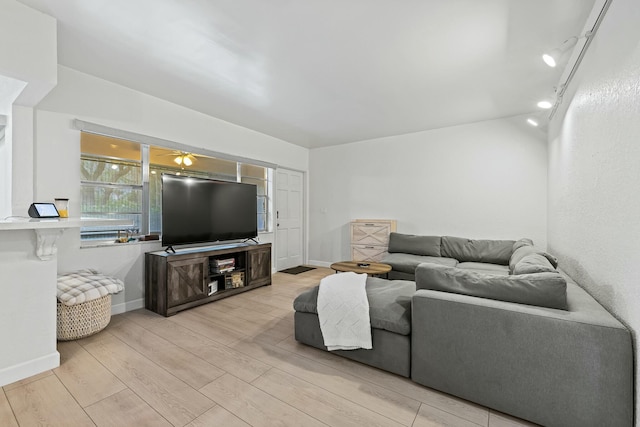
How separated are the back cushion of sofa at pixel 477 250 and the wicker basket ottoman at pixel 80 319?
4.45 meters

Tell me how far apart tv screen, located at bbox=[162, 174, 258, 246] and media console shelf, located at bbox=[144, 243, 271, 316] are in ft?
0.71

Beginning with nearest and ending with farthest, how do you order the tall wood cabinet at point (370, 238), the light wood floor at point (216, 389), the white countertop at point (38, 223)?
1. the light wood floor at point (216, 389)
2. the white countertop at point (38, 223)
3. the tall wood cabinet at point (370, 238)

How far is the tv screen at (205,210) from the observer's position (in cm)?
343

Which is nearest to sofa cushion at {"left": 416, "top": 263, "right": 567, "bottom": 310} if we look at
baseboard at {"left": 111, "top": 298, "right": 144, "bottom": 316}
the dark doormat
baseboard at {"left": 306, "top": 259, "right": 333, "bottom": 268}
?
baseboard at {"left": 111, "top": 298, "right": 144, "bottom": 316}

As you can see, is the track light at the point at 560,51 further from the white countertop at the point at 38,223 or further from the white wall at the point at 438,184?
the white countertop at the point at 38,223

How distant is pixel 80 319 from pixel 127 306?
0.80 metres

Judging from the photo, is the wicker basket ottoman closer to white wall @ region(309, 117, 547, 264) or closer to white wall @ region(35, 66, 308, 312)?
white wall @ region(35, 66, 308, 312)

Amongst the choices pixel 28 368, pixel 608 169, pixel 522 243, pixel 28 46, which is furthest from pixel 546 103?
pixel 28 368

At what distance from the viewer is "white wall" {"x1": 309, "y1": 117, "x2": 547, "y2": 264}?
4.18 metres

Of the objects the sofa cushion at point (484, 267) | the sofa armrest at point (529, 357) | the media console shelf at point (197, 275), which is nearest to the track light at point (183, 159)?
the media console shelf at point (197, 275)

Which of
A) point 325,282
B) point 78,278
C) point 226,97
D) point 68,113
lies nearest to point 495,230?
point 325,282

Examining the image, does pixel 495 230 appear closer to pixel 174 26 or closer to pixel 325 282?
pixel 325 282

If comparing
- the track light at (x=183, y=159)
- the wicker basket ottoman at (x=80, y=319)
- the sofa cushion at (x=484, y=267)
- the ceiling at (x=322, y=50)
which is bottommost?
the wicker basket ottoman at (x=80, y=319)

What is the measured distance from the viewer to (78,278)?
265 centimetres
